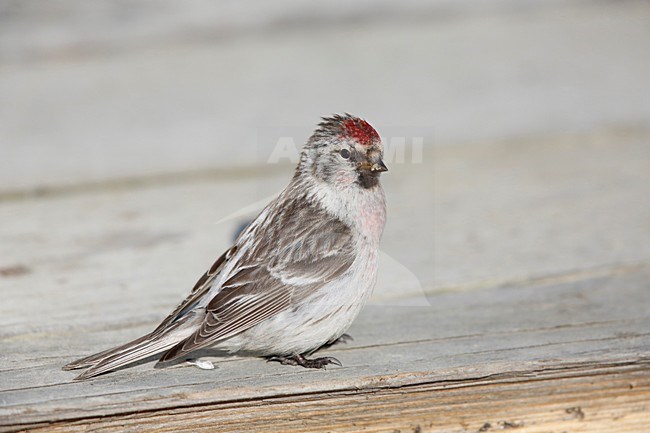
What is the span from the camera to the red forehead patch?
11.0 ft

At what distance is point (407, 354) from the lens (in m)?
2.96

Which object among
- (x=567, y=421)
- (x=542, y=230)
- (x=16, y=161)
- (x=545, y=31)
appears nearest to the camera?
(x=567, y=421)

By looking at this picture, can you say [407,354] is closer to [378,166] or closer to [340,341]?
[340,341]

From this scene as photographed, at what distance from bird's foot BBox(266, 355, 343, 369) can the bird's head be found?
707mm

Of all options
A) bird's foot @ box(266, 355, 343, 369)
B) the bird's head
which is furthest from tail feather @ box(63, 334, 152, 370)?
the bird's head

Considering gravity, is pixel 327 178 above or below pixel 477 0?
below

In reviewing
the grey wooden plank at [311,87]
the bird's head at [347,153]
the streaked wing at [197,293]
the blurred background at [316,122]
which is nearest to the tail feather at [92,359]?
the streaked wing at [197,293]

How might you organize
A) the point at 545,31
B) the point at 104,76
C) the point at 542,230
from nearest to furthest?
1. the point at 542,230
2. the point at 104,76
3. the point at 545,31

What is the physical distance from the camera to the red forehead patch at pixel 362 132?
337 centimetres

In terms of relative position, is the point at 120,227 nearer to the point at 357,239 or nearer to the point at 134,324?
the point at 134,324

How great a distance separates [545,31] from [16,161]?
402cm

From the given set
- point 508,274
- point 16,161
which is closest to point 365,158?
point 508,274

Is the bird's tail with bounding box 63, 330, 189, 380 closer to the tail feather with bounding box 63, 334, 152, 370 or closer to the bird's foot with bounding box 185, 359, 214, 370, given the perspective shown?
the tail feather with bounding box 63, 334, 152, 370

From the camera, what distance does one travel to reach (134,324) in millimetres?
3303
